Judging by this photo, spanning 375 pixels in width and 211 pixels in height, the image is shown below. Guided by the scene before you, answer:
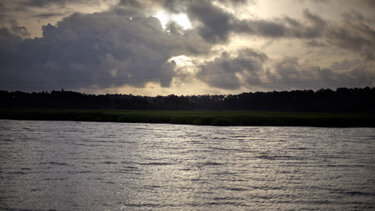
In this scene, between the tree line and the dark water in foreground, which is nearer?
the dark water in foreground

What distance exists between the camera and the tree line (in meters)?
145

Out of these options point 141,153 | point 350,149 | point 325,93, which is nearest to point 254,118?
point 350,149

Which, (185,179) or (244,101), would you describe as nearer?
(185,179)

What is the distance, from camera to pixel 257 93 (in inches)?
7515

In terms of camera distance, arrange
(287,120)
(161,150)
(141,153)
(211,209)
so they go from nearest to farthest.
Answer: (211,209), (141,153), (161,150), (287,120)

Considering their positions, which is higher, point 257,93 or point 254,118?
point 257,93

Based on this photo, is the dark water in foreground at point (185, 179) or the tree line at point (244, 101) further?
the tree line at point (244, 101)

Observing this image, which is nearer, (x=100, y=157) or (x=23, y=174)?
(x=23, y=174)

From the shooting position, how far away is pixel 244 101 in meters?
186

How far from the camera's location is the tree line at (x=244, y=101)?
14525 cm

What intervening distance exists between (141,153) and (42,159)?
28.3ft

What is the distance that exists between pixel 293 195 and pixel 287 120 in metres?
64.8

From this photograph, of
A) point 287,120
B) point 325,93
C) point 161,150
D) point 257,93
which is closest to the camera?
point 161,150

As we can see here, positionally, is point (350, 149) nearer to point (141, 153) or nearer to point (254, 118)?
point (141, 153)
